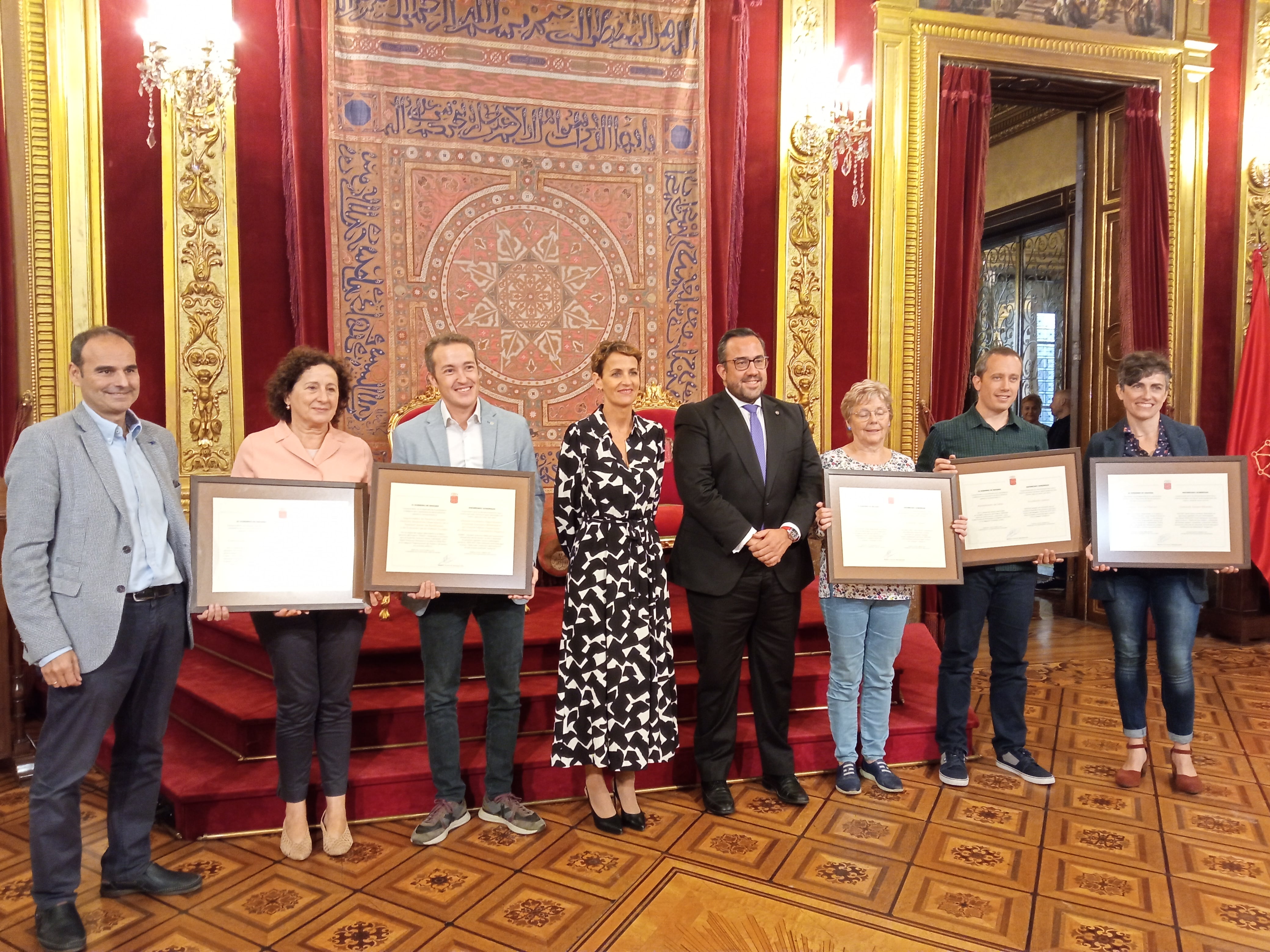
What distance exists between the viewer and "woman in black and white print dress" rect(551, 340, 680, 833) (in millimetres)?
2885

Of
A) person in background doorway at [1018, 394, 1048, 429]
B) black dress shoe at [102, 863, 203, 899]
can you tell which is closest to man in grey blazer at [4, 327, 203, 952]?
black dress shoe at [102, 863, 203, 899]

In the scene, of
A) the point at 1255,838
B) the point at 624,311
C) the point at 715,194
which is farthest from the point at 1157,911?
the point at 715,194

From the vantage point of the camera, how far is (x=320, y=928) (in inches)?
95.5

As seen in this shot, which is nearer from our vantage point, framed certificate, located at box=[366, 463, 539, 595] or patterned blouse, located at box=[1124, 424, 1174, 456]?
framed certificate, located at box=[366, 463, 539, 595]

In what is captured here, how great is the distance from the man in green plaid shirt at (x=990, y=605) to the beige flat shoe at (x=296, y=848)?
2.31 meters

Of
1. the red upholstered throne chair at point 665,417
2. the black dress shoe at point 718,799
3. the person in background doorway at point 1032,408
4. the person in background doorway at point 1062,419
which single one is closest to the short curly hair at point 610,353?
the black dress shoe at point 718,799

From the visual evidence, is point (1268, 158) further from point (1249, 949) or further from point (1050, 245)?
point (1249, 949)

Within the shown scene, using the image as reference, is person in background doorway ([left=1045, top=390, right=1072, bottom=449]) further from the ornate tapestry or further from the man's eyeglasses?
the man's eyeglasses

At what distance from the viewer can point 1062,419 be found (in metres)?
6.80

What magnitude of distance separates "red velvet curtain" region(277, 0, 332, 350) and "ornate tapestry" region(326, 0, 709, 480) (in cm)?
9

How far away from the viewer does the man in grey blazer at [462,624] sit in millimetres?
2844

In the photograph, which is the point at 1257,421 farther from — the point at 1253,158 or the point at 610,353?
the point at 610,353

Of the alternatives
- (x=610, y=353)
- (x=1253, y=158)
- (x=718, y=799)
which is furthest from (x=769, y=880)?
(x=1253, y=158)

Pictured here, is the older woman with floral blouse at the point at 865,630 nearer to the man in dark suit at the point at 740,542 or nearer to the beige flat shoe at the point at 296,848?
the man in dark suit at the point at 740,542
